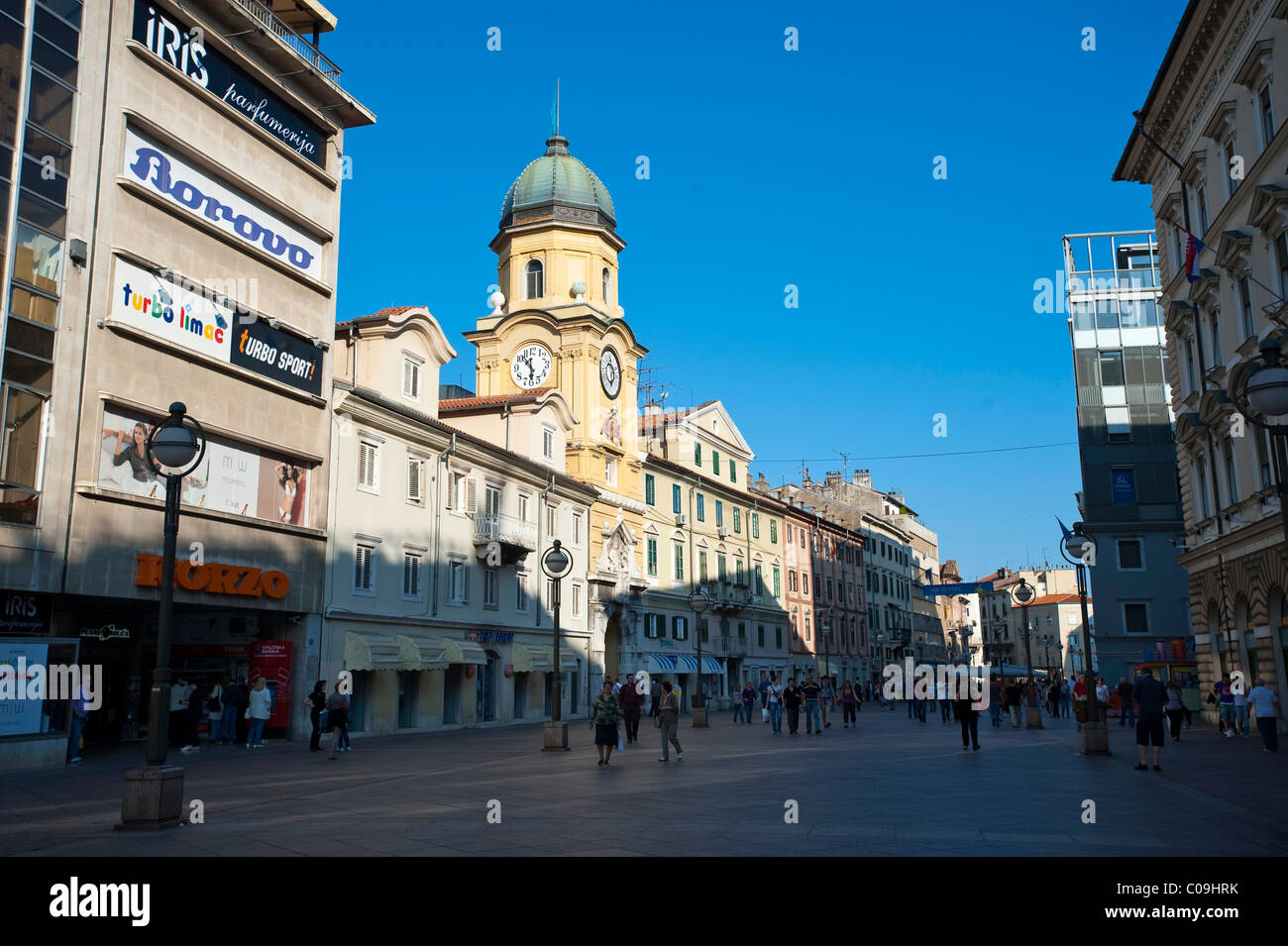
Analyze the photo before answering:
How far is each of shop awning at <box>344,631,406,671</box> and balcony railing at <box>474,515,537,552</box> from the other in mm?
6640

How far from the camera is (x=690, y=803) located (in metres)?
13.7

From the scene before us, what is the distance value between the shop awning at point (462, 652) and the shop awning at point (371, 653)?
2.76 metres

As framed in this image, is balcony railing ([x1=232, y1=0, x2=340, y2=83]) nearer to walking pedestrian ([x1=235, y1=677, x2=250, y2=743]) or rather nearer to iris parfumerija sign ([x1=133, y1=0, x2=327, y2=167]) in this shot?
iris parfumerija sign ([x1=133, y1=0, x2=327, y2=167])

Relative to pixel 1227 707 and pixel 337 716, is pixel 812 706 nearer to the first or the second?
pixel 1227 707

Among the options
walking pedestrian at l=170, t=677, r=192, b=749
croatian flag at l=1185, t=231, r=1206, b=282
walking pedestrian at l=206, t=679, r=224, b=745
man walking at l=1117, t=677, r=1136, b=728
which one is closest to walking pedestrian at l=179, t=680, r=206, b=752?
walking pedestrian at l=170, t=677, r=192, b=749

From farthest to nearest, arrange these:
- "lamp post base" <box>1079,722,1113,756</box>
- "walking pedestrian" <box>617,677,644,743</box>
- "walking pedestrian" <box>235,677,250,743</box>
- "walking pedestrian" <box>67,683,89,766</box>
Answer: "walking pedestrian" <box>617,677,644,743</box> → "walking pedestrian" <box>235,677,250,743</box> → "walking pedestrian" <box>67,683,89,766</box> → "lamp post base" <box>1079,722,1113,756</box>

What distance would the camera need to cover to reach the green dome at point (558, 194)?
5256 cm

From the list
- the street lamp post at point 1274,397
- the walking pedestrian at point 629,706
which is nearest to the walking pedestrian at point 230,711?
the walking pedestrian at point 629,706

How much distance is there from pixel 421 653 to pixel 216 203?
14.8 m

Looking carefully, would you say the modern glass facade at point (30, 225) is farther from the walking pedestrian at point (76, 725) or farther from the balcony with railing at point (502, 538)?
the balcony with railing at point (502, 538)

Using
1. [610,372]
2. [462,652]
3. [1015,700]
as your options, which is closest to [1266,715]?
[1015,700]

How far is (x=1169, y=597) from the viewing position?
5222cm

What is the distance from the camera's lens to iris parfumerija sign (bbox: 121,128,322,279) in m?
24.5
